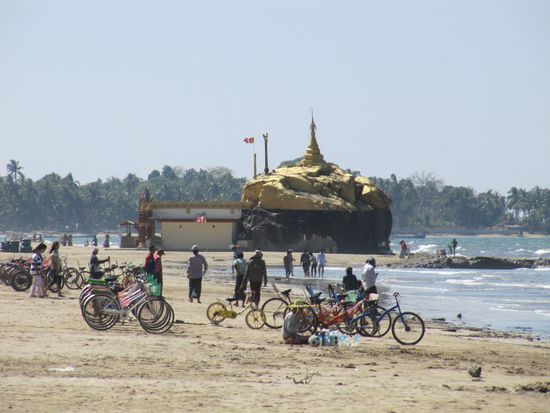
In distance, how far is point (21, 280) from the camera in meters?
27.4

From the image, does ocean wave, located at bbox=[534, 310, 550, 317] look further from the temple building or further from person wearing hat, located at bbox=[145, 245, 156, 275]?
the temple building

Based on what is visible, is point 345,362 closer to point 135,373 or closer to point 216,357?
point 216,357

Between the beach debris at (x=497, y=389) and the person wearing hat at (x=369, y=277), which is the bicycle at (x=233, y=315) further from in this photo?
the beach debris at (x=497, y=389)

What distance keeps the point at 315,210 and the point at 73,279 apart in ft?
147

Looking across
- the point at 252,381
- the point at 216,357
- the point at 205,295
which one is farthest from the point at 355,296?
the point at 205,295

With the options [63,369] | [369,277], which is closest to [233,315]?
[369,277]

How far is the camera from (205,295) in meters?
29.7

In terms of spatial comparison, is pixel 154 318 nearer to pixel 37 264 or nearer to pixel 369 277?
pixel 369 277

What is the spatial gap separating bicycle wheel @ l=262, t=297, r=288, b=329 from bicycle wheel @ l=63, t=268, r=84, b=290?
9897 mm

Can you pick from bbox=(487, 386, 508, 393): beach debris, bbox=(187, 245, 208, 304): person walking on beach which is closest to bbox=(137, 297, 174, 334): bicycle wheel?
bbox=(187, 245, 208, 304): person walking on beach

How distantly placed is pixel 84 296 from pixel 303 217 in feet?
181

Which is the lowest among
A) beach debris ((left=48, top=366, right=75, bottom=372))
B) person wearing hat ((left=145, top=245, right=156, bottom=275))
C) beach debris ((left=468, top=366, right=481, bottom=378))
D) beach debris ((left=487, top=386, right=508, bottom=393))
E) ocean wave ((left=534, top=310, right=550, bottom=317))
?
beach debris ((left=487, top=386, right=508, bottom=393))

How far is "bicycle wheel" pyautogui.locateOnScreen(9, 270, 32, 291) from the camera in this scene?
89.3 ft

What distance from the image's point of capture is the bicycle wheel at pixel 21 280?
27219mm
